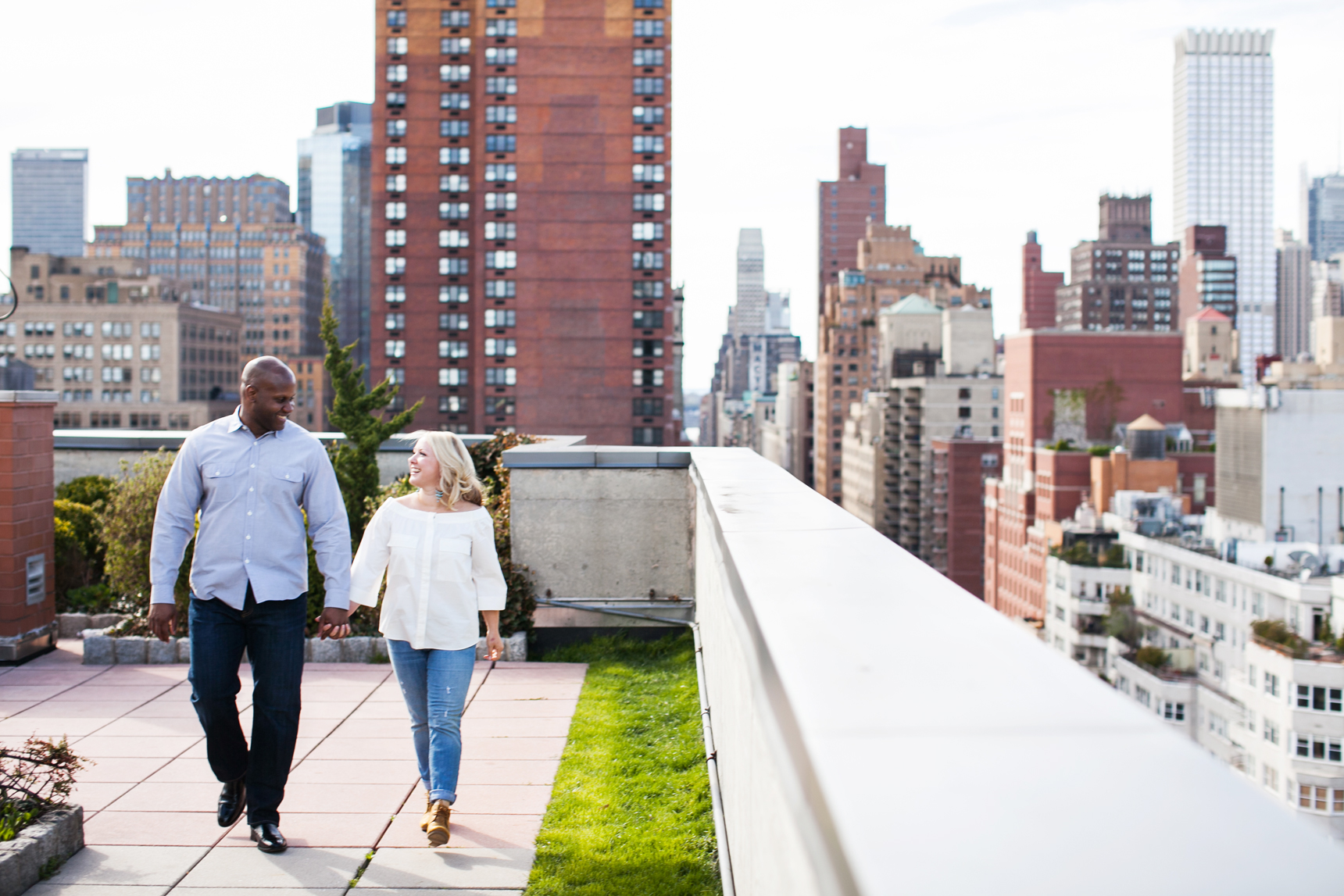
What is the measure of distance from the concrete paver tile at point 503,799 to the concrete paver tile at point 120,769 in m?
1.62

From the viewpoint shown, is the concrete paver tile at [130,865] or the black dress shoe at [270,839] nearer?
the concrete paver tile at [130,865]

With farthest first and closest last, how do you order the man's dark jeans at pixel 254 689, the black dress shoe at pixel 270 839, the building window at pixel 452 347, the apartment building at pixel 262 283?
the apartment building at pixel 262 283 < the building window at pixel 452 347 < the man's dark jeans at pixel 254 689 < the black dress shoe at pixel 270 839

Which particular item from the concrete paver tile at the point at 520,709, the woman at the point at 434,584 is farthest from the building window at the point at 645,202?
the woman at the point at 434,584

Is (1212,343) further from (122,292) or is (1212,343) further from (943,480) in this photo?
(122,292)

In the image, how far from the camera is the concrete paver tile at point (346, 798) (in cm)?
520

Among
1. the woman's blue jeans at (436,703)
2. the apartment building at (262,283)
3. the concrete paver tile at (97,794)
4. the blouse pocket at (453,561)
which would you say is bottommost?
the concrete paver tile at (97,794)

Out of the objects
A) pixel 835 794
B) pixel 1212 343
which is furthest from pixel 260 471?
pixel 1212 343

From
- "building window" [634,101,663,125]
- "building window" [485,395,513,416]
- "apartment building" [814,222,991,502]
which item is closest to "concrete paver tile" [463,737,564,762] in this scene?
"building window" [485,395,513,416]

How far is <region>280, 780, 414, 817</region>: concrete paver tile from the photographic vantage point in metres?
5.20

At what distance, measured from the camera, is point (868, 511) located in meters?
149

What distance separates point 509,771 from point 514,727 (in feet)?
2.51

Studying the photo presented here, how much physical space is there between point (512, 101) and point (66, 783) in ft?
317

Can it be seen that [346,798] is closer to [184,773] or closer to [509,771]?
[509,771]

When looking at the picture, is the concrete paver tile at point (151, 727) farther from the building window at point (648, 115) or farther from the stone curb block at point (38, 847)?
the building window at point (648, 115)
